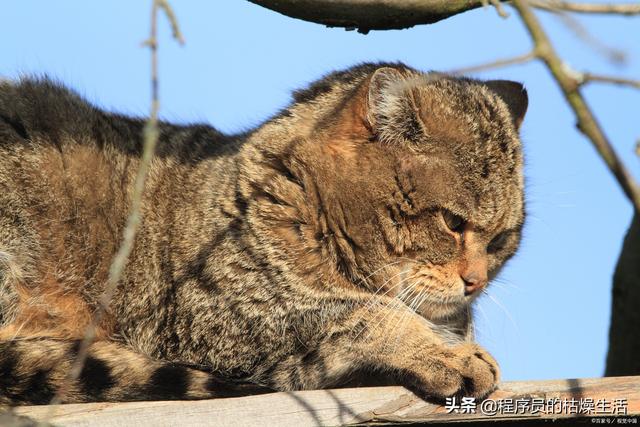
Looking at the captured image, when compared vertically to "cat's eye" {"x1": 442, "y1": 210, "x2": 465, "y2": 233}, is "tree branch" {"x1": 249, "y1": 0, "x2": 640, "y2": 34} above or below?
above

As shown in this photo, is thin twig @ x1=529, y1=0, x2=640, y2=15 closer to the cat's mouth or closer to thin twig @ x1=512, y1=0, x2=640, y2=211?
thin twig @ x1=512, y1=0, x2=640, y2=211

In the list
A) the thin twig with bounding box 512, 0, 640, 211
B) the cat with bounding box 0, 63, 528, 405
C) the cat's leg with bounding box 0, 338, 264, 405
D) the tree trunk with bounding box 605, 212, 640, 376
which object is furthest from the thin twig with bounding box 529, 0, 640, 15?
the tree trunk with bounding box 605, 212, 640, 376

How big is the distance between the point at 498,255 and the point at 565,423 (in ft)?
2.74

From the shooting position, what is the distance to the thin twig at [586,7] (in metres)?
1.55

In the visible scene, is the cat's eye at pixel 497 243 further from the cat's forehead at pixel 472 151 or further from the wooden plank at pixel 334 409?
the wooden plank at pixel 334 409

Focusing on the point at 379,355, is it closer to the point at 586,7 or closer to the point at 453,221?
the point at 453,221

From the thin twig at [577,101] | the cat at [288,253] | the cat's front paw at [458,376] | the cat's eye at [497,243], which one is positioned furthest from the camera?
the cat's eye at [497,243]

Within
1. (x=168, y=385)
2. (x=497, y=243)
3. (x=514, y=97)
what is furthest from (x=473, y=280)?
(x=168, y=385)

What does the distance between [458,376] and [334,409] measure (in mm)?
468

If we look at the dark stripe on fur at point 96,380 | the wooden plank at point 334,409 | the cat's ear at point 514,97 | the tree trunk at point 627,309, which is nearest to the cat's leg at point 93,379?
the dark stripe on fur at point 96,380

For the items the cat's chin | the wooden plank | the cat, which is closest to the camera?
the wooden plank

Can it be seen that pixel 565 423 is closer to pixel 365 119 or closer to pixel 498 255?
pixel 498 255

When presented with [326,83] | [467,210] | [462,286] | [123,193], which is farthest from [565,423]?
[123,193]

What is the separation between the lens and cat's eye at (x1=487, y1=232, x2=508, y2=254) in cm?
368
